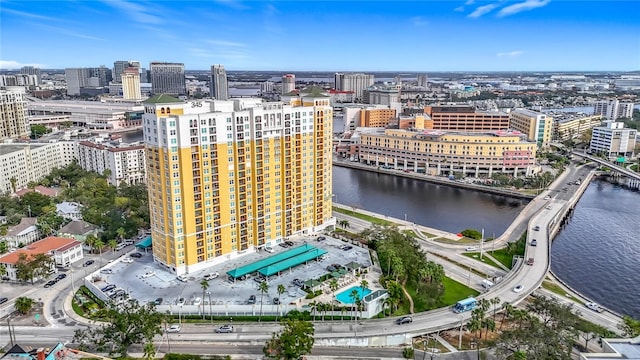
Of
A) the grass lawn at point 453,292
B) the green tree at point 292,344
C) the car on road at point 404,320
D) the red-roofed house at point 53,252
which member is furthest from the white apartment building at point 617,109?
the red-roofed house at point 53,252

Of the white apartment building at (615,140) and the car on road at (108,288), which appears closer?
the car on road at (108,288)

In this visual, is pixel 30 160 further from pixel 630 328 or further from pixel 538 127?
pixel 538 127

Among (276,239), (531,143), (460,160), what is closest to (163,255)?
(276,239)

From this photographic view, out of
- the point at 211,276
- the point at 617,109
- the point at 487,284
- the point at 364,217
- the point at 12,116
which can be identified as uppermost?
the point at 12,116

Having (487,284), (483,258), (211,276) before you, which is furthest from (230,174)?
(483,258)

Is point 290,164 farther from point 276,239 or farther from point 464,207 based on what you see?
point 464,207

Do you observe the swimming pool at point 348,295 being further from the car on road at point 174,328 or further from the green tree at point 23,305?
the green tree at point 23,305
